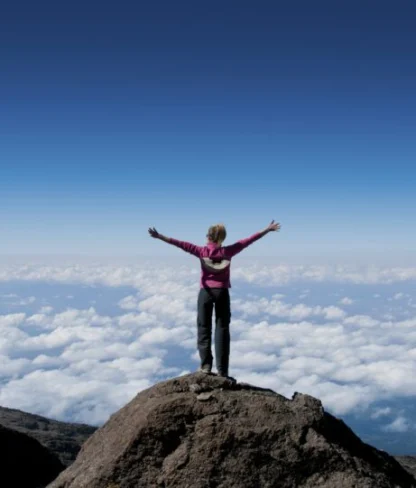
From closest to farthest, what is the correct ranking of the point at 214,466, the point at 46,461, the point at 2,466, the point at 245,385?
the point at 214,466
the point at 245,385
the point at 2,466
the point at 46,461

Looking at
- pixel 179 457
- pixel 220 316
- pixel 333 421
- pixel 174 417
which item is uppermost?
pixel 220 316

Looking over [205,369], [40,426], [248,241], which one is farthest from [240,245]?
[40,426]

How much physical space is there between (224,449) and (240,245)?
5.90 meters

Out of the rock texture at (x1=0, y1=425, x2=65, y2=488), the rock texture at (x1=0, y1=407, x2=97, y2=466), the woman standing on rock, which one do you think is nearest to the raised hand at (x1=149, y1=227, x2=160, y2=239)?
the woman standing on rock

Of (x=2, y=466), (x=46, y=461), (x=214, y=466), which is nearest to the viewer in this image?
(x=214, y=466)

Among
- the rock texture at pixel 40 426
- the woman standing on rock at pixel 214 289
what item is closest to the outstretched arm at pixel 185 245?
the woman standing on rock at pixel 214 289

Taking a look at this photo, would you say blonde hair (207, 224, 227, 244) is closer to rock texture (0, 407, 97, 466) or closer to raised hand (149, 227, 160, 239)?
raised hand (149, 227, 160, 239)

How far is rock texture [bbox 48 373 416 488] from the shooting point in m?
12.3

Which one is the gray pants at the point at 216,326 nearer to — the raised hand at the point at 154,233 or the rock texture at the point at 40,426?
the raised hand at the point at 154,233

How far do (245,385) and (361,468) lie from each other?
147 inches

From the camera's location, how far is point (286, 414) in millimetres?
13273

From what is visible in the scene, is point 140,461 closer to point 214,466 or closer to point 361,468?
point 214,466

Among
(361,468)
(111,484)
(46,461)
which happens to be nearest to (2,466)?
(46,461)

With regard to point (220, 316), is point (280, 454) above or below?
below
